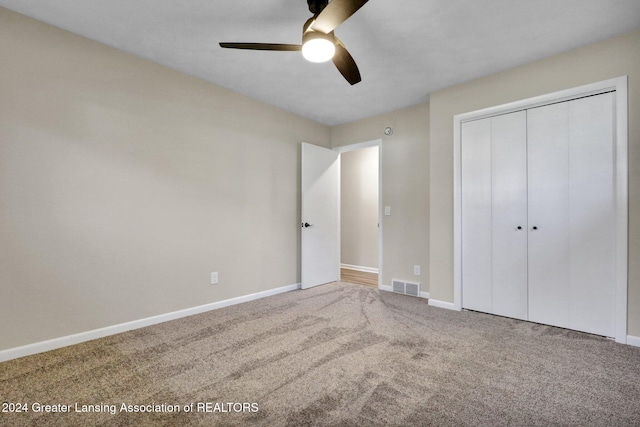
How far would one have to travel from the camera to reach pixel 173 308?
9.52 feet

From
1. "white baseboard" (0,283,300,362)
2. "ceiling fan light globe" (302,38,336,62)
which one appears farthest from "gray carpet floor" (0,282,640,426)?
"ceiling fan light globe" (302,38,336,62)

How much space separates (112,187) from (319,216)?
2.56 m

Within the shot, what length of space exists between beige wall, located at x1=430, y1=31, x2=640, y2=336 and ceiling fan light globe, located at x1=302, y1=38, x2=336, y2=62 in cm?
195

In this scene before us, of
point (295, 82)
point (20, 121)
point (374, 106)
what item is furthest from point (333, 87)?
point (20, 121)

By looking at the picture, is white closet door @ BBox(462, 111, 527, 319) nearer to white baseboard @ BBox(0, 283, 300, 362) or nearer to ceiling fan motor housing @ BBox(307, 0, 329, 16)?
ceiling fan motor housing @ BBox(307, 0, 329, 16)

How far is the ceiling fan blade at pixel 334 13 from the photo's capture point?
1458mm

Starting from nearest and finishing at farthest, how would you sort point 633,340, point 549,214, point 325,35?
point 325,35 → point 633,340 → point 549,214

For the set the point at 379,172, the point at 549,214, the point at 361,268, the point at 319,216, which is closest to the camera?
the point at 549,214

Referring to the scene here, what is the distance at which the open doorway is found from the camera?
562 centimetres

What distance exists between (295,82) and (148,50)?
1.37 metres

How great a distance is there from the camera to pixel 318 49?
1.80m

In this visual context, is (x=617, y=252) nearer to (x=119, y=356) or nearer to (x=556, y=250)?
(x=556, y=250)

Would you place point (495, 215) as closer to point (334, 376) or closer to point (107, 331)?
point (334, 376)

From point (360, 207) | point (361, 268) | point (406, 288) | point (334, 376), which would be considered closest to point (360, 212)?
point (360, 207)
